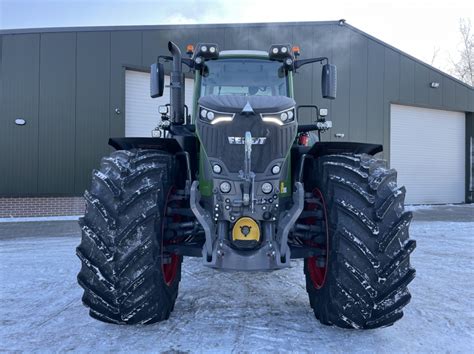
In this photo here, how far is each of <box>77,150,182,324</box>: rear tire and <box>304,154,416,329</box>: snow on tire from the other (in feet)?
4.70

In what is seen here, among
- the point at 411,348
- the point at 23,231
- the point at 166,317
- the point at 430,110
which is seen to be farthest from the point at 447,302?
the point at 430,110

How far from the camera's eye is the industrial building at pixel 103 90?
37.9 feet

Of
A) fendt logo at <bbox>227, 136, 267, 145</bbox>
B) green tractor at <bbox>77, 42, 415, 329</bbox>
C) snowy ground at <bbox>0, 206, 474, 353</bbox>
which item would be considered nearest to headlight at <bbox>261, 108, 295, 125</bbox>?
green tractor at <bbox>77, 42, 415, 329</bbox>

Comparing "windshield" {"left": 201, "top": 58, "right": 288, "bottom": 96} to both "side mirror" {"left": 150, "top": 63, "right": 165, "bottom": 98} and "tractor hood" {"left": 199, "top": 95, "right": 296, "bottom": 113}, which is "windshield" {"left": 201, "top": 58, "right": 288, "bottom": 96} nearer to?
"side mirror" {"left": 150, "top": 63, "right": 165, "bottom": 98}

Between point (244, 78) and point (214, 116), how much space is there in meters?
1.48

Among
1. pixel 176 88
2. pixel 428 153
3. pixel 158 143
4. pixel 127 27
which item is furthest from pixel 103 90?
pixel 428 153

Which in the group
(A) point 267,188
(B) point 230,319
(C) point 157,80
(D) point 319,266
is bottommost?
(B) point 230,319

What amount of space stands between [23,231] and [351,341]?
9060 mm

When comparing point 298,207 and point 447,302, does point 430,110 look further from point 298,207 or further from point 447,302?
point 298,207

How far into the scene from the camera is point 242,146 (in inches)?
120

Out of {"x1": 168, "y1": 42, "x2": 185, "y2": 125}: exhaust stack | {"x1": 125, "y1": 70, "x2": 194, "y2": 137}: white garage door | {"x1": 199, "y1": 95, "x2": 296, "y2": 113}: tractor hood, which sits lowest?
{"x1": 199, "y1": 95, "x2": 296, "y2": 113}: tractor hood

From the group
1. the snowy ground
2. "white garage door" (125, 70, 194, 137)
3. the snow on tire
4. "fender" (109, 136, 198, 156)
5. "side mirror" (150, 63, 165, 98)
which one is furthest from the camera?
"white garage door" (125, 70, 194, 137)

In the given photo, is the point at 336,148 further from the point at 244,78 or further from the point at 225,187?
the point at 244,78

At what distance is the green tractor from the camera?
2807 mm
